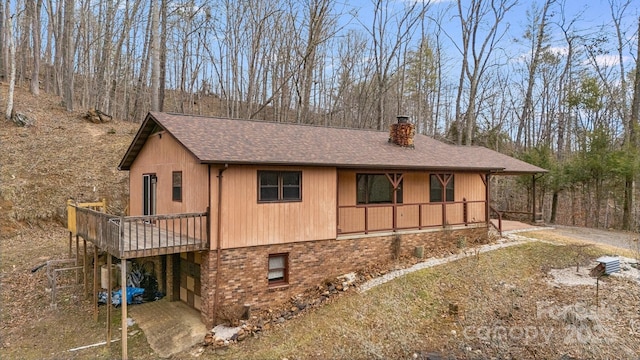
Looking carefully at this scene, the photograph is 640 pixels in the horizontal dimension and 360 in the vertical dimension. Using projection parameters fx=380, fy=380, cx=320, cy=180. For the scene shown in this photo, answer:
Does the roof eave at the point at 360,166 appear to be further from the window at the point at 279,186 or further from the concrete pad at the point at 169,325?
the concrete pad at the point at 169,325

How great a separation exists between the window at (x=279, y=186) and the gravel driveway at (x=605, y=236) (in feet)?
43.0

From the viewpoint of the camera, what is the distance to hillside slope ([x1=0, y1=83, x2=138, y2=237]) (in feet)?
51.9

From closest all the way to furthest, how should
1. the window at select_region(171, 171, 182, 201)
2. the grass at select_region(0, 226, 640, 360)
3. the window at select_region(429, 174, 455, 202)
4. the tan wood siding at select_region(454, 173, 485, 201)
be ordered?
the grass at select_region(0, 226, 640, 360) → the window at select_region(171, 171, 182, 201) → the window at select_region(429, 174, 455, 202) → the tan wood siding at select_region(454, 173, 485, 201)

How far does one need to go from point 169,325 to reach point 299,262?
12.4 ft

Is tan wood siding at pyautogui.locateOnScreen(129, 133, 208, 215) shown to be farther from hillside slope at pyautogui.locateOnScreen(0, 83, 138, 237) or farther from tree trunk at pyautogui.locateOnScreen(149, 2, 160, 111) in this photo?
tree trunk at pyautogui.locateOnScreen(149, 2, 160, 111)

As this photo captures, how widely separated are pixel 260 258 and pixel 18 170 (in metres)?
13.8

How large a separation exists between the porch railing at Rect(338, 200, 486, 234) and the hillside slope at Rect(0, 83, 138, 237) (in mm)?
11463

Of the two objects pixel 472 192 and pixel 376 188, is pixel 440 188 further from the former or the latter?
pixel 376 188

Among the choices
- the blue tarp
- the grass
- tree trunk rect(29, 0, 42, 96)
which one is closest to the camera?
the grass

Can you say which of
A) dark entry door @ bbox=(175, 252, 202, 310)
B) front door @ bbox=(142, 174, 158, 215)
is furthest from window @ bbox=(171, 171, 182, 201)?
dark entry door @ bbox=(175, 252, 202, 310)

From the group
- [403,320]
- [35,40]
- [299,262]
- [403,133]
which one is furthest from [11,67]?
[403,320]

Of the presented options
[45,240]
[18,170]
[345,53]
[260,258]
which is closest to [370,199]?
[260,258]

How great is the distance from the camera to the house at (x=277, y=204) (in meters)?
9.60

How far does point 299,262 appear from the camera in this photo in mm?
10852
